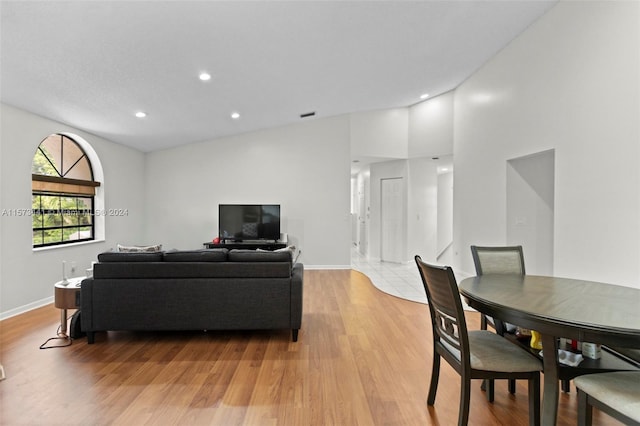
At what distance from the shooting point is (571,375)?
1.70m

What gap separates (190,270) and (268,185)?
166 inches

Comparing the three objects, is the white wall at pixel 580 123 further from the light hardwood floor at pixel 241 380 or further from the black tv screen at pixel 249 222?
the black tv screen at pixel 249 222

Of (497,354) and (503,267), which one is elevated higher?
(503,267)

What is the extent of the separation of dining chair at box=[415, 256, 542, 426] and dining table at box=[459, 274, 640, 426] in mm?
94

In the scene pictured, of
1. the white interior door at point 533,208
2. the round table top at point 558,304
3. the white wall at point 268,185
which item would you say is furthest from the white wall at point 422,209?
the round table top at point 558,304

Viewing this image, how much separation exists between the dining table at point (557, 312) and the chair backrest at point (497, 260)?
488 millimetres

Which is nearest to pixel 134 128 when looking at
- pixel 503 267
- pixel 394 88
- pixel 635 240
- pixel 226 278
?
pixel 226 278

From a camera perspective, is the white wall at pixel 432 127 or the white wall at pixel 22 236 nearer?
the white wall at pixel 22 236

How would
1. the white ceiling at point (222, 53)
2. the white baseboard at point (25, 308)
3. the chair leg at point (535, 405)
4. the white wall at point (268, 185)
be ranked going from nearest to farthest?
1. the chair leg at point (535, 405)
2. the white ceiling at point (222, 53)
3. the white baseboard at point (25, 308)
4. the white wall at point (268, 185)

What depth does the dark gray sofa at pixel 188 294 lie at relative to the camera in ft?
9.99

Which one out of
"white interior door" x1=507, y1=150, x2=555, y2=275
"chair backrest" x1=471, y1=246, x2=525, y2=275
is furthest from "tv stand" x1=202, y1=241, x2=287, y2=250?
"chair backrest" x1=471, y1=246, x2=525, y2=275

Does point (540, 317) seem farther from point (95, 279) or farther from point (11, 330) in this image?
point (11, 330)

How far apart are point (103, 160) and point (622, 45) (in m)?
7.12

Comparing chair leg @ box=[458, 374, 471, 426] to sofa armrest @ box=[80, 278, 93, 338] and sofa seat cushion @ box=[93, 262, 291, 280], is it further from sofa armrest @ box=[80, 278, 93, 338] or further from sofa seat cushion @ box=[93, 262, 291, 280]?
sofa armrest @ box=[80, 278, 93, 338]
